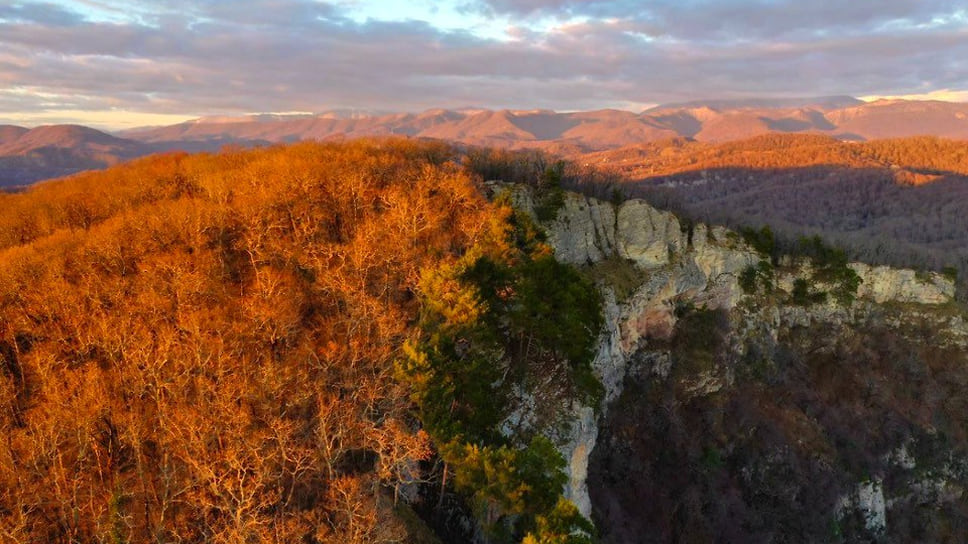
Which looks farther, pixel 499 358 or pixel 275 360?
pixel 499 358

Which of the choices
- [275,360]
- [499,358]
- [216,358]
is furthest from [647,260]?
[216,358]

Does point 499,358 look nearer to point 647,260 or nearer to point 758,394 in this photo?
point 647,260

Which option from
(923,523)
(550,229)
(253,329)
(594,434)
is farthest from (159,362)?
(923,523)

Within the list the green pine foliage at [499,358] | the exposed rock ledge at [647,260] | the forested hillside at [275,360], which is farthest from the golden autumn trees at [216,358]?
the exposed rock ledge at [647,260]

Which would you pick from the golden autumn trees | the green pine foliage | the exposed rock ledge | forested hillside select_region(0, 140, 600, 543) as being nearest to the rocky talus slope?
the exposed rock ledge

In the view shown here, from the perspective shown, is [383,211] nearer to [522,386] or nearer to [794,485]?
[522,386]

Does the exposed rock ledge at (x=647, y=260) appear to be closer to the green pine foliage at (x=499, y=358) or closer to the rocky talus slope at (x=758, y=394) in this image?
the rocky talus slope at (x=758, y=394)
